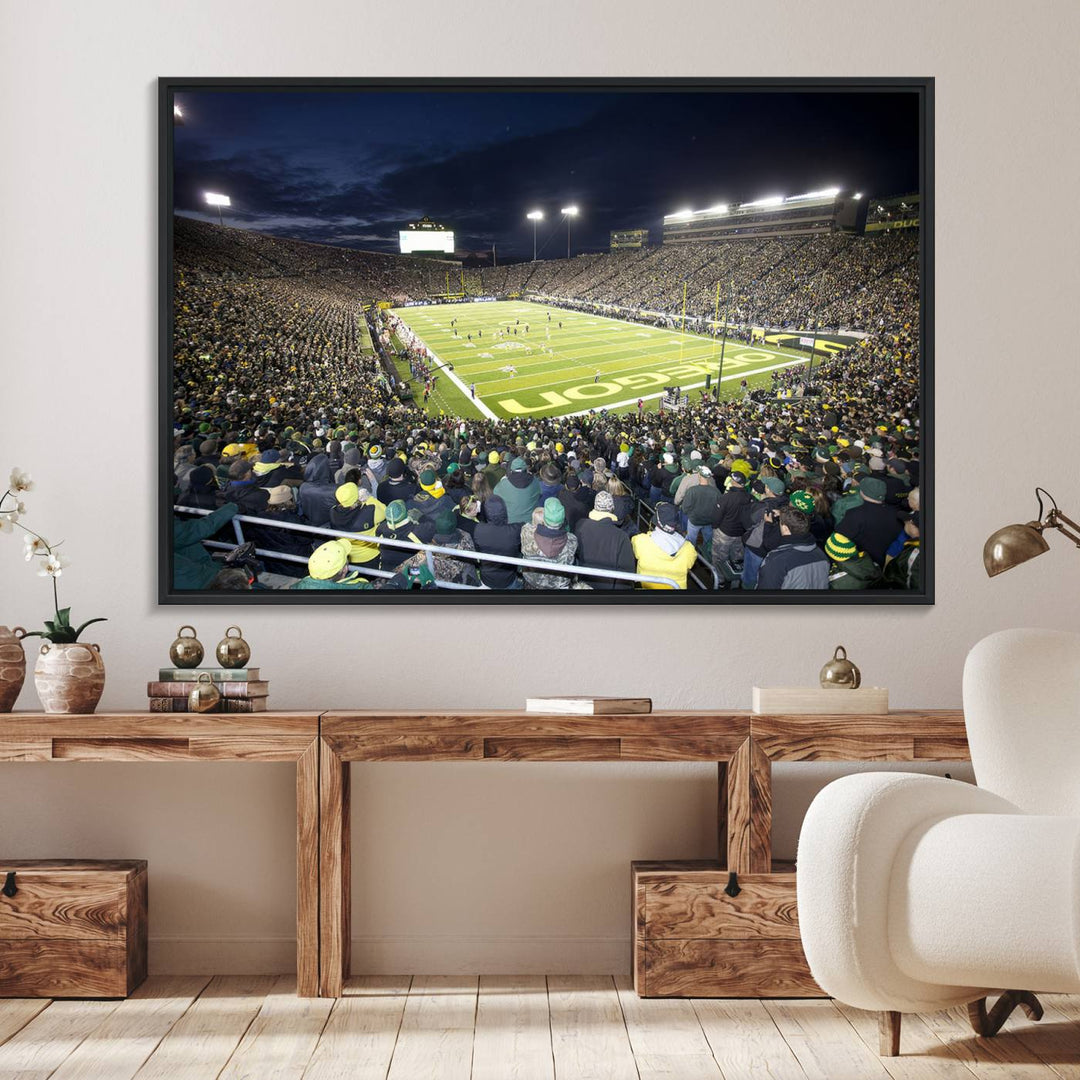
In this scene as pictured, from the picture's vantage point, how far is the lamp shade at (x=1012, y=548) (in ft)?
8.50

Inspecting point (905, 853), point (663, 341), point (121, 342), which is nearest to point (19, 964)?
point (121, 342)

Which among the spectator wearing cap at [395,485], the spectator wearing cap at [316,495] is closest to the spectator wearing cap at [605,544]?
the spectator wearing cap at [395,485]

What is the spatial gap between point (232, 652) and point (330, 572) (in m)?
0.39

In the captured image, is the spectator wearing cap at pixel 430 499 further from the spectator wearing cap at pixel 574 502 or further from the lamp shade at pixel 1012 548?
the lamp shade at pixel 1012 548

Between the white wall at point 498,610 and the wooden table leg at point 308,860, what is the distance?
360 mm

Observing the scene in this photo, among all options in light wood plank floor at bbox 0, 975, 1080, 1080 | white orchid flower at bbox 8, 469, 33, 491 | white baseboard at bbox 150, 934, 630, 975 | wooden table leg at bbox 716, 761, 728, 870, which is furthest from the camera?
white baseboard at bbox 150, 934, 630, 975

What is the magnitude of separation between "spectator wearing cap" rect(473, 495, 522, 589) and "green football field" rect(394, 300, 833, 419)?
27 centimetres

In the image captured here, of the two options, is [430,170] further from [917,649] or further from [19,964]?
[19,964]

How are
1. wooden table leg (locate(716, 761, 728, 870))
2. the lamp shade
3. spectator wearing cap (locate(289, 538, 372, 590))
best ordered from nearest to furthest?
the lamp shade
wooden table leg (locate(716, 761, 728, 870))
spectator wearing cap (locate(289, 538, 372, 590))

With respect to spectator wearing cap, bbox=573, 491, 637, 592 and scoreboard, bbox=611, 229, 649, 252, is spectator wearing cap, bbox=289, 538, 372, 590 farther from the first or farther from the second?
scoreboard, bbox=611, 229, 649, 252

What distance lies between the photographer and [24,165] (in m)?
3.24

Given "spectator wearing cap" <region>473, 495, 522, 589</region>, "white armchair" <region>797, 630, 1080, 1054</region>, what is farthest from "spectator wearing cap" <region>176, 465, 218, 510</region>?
"white armchair" <region>797, 630, 1080, 1054</region>

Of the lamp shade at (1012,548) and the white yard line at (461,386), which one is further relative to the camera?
the white yard line at (461,386)

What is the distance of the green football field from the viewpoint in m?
3.31
